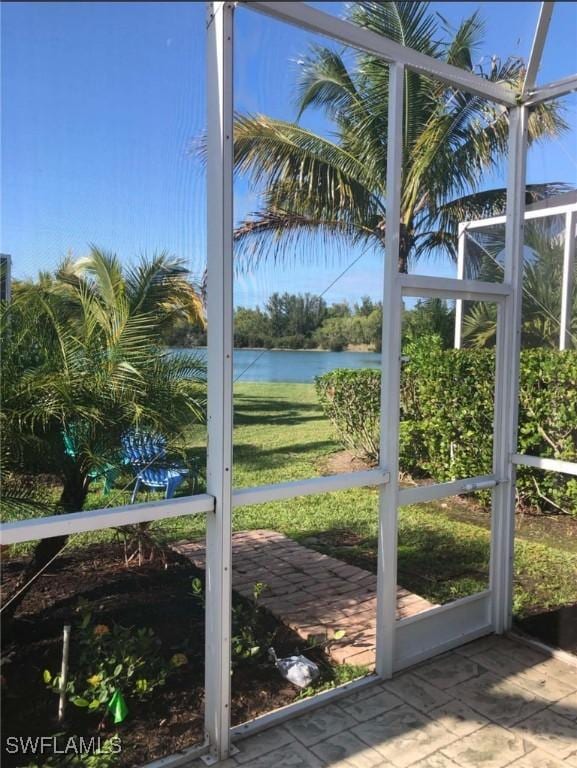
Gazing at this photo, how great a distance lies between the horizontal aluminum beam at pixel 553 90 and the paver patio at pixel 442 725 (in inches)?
113

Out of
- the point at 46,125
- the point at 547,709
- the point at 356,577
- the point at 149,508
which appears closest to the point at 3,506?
the point at 149,508

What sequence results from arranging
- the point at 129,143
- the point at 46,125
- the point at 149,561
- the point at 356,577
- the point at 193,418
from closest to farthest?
the point at 46,125 → the point at 129,143 → the point at 193,418 → the point at 149,561 → the point at 356,577

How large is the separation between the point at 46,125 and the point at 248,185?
722mm

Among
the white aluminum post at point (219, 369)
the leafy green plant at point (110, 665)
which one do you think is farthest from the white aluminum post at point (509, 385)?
the leafy green plant at point (110, 665)

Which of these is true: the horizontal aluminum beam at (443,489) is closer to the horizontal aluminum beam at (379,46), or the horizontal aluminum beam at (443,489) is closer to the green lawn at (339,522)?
the green lawn at (339,522)

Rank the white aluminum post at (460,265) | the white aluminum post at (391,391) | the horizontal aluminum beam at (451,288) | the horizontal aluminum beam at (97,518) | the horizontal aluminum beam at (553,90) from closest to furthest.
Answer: the horizontal aluminum beam at (97,518) < the white aluminum post at (391,391) < the horizontal aluminum beam at (451,288) < the horizontal aluminum beam at (553,90) < the white aluminum post at (460,265)

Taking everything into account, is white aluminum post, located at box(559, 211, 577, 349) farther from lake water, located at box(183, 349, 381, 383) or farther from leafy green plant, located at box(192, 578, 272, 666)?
leafy green plant, located at box(192, 578, 272, 666)

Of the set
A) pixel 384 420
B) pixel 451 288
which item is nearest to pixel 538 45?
pixel 451 288

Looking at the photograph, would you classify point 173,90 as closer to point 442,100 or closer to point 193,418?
point 193,418

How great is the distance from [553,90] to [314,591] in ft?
9.84

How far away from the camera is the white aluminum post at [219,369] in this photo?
2047 millimetres

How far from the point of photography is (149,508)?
6.83 feet

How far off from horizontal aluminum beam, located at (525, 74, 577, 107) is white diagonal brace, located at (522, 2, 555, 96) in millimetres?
44

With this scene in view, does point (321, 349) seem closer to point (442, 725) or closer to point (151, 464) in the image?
point (151, 464)
